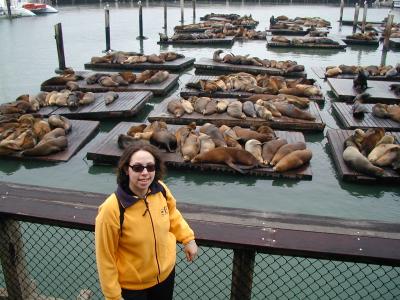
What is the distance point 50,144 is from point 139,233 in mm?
5191

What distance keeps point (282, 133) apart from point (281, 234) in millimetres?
5569

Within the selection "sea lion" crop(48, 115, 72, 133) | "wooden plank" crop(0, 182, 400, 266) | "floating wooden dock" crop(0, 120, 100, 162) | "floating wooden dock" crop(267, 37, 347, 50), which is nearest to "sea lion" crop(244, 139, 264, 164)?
"floating wooden dock" crop(0, 120, 100, 162)

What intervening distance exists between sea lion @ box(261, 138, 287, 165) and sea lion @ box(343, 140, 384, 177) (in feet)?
3.18

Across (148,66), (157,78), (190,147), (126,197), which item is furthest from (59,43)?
(126,197)

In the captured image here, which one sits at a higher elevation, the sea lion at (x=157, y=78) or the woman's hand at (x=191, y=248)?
the woman's hand at (x=191, y=248)

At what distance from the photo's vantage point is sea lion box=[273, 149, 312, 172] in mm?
6055

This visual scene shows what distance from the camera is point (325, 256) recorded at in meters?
1.86

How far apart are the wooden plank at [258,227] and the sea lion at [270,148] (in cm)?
413

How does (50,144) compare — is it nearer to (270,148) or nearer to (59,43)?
(270,148)

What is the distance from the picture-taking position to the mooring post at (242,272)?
2064 millimetres

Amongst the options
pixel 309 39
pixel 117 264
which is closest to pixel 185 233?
pixel 117 264

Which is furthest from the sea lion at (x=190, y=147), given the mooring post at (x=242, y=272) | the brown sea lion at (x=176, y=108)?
the mooring post at (x=242, y=272)

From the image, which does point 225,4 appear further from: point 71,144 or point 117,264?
point 117,264

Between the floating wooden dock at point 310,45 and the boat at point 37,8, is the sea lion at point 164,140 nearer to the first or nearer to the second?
the floating wooden dock at point 310,45
